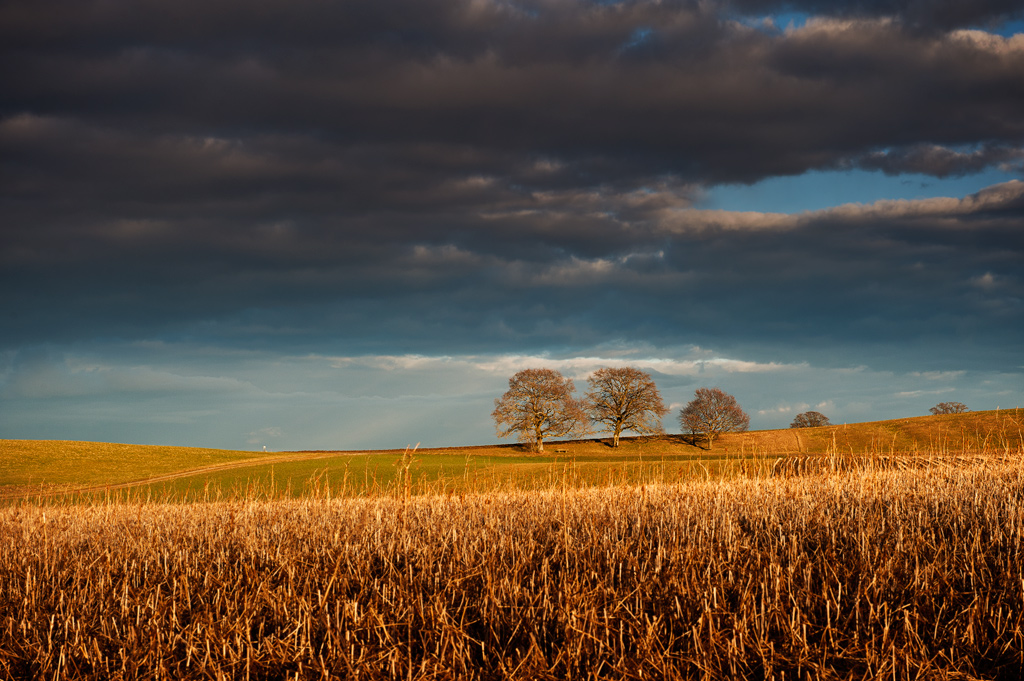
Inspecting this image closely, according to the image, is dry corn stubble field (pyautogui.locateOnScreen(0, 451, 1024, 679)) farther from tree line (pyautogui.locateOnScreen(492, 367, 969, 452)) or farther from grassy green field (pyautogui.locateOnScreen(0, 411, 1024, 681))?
tree line (pyautogui.locateOnScreen(492, 367, 969, 452))

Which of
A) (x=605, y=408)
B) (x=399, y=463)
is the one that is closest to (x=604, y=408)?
(x=605, y=408)

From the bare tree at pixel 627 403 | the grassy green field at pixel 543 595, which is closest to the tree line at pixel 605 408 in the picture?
the bare tree at pixel 627 403

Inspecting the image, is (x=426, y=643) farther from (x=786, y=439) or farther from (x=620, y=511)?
(x=786, y=439)

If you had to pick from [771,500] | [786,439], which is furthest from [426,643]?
[786,439]

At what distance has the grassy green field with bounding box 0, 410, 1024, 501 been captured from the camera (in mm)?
19312

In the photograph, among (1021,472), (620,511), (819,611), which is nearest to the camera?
(819,611)

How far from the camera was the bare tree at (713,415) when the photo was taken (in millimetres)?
51062

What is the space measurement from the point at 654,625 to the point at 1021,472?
1140 centimetres

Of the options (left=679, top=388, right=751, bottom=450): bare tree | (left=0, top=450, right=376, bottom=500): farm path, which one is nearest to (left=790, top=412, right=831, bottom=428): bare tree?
(left=679, top=388, right=751, bottom=450): bare tree

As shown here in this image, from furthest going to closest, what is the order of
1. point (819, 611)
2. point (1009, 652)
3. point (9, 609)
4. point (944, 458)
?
point (944, 458)
point (9, 609)
point (819, 611)
point (1009, 652)

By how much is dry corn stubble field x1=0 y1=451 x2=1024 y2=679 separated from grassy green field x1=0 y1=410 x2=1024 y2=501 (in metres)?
8.69

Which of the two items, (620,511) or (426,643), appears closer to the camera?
(426,643)

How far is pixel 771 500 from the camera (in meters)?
9.72

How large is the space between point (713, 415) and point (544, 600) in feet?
163
